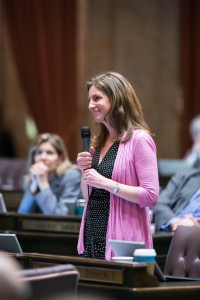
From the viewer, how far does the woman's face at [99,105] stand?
4.14 m

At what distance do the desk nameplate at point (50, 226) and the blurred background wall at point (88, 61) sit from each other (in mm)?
5114

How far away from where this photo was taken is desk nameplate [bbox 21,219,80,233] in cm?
577

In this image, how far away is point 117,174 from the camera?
406 cm

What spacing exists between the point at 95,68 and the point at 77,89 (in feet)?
2.75

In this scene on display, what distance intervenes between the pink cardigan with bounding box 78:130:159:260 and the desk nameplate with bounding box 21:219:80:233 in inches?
63.5

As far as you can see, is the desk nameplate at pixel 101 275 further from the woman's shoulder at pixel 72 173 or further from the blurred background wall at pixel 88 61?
the blurred background wall at pixel 88 61

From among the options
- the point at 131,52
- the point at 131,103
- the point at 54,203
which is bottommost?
the point at 54,203

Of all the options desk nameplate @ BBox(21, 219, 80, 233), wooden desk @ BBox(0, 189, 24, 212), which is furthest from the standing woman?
wooden desk @ BBox(0, 189, 24, 212)

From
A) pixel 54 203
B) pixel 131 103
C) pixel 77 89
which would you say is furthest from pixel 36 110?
pixel 131 103

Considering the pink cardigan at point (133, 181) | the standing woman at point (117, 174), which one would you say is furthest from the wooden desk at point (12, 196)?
the pink cardigan at point (133, 181)

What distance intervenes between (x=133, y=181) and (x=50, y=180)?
2.82 metres

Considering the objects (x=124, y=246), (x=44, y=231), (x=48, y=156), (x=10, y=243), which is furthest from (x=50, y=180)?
(x=124, y=246)

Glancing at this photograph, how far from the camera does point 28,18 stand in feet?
35.5

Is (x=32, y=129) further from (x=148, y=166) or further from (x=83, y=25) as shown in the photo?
(x=148, y=166)
